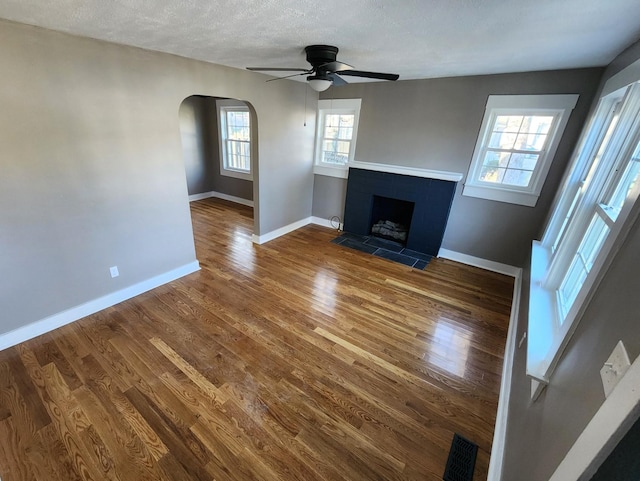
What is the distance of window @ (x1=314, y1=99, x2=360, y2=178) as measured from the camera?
4184 mm

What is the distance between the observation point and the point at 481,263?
3.71m

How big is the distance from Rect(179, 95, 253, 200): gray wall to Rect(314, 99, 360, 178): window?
6.18 ft

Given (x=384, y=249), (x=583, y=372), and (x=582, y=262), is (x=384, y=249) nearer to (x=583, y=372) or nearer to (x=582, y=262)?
(x=582, y=262)

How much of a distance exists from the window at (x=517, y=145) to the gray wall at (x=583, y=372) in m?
2.77

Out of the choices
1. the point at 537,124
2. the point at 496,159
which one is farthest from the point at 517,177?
the point at 537,124

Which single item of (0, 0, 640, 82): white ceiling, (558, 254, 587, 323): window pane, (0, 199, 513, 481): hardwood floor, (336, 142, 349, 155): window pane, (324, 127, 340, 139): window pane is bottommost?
(0, 199, 513, 481): hardwood floor

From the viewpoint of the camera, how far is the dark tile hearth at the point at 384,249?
12.5ft

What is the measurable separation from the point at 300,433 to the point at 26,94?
113 inches

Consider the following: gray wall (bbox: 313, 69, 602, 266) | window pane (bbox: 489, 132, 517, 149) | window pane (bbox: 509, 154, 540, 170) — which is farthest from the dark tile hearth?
window pane (bbox: 489, 132, 517, 149)

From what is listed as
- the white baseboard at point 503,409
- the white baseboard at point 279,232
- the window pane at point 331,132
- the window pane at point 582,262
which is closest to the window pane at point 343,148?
the window pane at point 331,132

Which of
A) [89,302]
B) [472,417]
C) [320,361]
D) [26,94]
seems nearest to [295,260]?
[320,361]

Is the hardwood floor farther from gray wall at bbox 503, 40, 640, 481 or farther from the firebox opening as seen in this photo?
the firebox opening

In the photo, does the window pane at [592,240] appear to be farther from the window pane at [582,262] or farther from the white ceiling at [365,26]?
the white ceiling at [365,26]

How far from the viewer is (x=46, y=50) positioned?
1.83 metres
